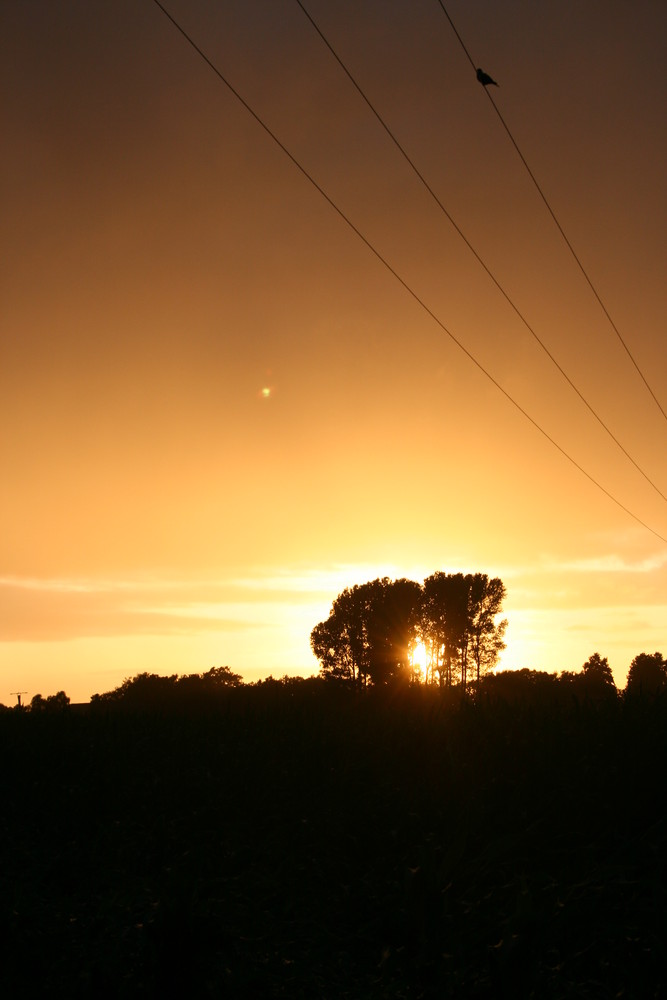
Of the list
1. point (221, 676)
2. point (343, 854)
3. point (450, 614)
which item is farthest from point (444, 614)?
point (343, 854)

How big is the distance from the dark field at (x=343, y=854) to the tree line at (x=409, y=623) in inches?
1763

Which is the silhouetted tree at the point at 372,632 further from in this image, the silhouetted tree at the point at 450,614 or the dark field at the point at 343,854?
the dark field at the point at 343,854

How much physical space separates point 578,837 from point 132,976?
5796 mm

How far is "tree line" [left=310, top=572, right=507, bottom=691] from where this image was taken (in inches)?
2405

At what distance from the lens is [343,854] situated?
1080cm

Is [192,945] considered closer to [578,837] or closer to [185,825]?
[185,825]

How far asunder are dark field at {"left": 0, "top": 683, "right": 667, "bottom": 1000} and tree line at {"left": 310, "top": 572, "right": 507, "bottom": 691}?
147 feet

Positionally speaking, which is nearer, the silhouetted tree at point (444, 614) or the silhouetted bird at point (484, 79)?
the silhouetted bird at point (484, 79)

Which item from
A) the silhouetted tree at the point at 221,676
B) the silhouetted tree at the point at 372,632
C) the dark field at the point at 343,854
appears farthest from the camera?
the silhouetted tree at the point at 372,632

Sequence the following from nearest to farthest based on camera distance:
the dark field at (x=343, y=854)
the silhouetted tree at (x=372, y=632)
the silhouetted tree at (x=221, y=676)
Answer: the dark field at (x=343, y=854) < the silhouetted tree at (x=221, y=676) < the silhouetted tree at (x=372, y=632)

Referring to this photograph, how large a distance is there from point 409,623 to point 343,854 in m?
50.7

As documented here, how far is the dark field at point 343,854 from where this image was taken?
779 cm

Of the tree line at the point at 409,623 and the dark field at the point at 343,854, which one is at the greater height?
the tree line at the point at 409,623

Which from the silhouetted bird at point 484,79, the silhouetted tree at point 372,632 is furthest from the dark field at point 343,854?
the silhouetted tree at point 372,632
